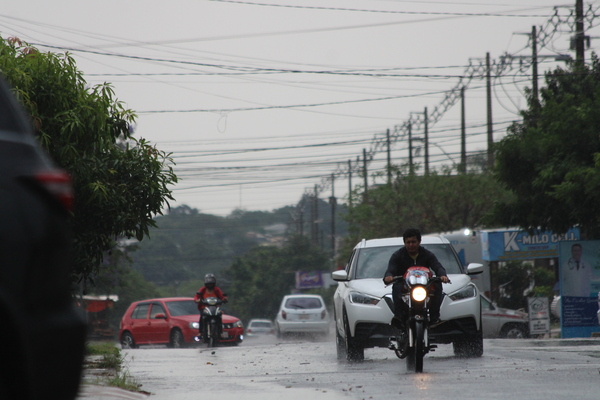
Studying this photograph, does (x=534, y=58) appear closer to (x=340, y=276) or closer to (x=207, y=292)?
(x=207, y=292)

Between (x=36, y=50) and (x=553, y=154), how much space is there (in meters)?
14.6

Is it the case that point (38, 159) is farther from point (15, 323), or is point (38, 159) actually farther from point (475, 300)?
point (475, 300)

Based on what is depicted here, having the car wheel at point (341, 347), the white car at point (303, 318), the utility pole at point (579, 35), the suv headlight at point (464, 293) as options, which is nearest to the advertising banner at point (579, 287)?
the utility pole at point (579, 35)

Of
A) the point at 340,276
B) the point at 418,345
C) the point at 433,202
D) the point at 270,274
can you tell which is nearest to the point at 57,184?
the point at 418,345

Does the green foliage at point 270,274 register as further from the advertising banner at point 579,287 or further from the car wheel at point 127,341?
the advertising banner at point 579,287

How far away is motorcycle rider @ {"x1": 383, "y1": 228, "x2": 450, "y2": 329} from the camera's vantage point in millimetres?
11031

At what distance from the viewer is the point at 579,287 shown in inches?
922

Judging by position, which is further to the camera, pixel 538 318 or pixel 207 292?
pixel 538 318

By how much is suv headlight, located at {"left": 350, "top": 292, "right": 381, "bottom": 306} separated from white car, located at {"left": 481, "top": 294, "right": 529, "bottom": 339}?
13.0 metres

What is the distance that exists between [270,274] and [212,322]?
78606mm

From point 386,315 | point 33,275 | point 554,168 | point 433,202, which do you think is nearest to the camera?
point 33,275

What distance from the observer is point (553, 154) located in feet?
79.1

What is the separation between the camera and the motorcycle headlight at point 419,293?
10664 mm

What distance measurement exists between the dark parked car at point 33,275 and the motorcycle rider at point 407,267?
743cm
